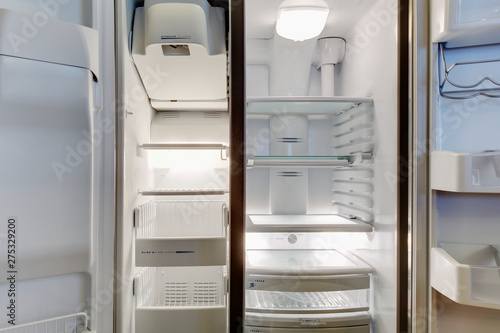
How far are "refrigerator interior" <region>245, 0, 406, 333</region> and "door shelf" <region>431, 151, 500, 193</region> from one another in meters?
0.20

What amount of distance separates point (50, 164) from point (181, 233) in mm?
769

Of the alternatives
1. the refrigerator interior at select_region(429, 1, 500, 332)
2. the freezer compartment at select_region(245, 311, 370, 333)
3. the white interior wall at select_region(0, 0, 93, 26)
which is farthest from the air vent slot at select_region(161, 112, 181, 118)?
the refrigerator interior at select_region(429, 1, 500, 332)

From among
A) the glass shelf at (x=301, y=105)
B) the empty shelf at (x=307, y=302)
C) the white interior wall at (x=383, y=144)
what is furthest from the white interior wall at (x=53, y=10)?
the empty shelf at (x=307, y=302)

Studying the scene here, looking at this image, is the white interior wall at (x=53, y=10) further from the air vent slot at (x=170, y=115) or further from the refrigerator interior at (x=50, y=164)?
→ the air vent slot at (x=170, y=115)

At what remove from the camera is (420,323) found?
99 cm

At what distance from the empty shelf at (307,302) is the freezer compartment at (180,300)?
0.50ft

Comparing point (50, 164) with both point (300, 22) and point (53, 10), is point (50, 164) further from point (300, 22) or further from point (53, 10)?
point (300, 22)

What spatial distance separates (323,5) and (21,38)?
107 centimetres

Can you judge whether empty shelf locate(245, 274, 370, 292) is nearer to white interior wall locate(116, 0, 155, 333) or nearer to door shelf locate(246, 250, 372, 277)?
door shelf locate(246, 250, 372, 277)

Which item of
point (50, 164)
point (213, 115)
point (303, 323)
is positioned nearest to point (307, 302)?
point (303, 323)

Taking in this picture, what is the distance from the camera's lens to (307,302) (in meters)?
1.31

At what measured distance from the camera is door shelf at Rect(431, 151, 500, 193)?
840 millimetres

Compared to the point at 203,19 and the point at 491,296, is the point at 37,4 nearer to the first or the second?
the point at 203,19

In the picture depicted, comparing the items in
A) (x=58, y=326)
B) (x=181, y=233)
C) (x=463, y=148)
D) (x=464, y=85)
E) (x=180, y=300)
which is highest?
(x=464, y=85)
